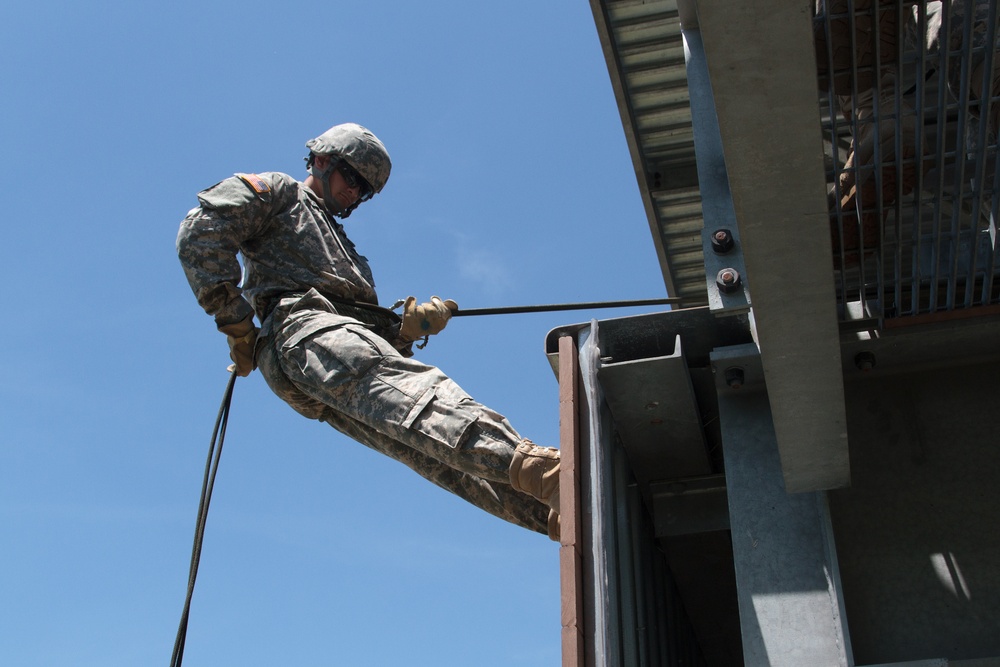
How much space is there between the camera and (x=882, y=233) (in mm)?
4496

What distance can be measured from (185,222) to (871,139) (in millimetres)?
3964

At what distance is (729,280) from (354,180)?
3701 millimetres

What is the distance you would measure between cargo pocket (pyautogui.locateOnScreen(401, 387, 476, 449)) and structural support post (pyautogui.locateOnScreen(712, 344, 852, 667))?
50.6 inches

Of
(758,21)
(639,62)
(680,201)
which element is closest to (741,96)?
(758,21)

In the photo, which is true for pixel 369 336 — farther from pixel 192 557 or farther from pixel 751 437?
pixel 751 437

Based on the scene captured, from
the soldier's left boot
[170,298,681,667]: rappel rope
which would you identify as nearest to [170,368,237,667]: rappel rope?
[170,298,681,667]: rappel rope

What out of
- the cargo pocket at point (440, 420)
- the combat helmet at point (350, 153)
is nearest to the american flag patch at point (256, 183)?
the combat helmet at point (350, 153)

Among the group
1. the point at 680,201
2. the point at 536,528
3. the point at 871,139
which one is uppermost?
the point at 680,201

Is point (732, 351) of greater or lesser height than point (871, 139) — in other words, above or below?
below

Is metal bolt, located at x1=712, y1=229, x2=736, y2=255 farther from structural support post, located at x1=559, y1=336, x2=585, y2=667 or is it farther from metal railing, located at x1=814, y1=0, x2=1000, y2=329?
structural support post, located at x1=559, y1=336, x2=585, y2=667

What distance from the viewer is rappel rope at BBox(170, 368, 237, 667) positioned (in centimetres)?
620

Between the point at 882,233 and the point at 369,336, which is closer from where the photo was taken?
the point at 882,233

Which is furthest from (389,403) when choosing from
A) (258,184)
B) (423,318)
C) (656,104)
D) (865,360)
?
(656,104)

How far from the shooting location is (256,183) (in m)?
6.76
